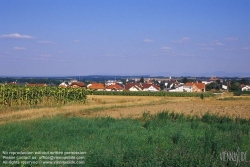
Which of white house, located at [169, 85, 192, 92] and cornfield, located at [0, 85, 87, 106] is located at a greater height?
cornfield, located at [0, 85, 87, 106]

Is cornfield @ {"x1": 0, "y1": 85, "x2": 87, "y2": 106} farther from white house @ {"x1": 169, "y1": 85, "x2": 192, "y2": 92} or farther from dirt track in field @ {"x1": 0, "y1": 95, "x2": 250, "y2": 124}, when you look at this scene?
white house @ {"x1": 169, "y1": 85, "x2": 192, "y2": 92}

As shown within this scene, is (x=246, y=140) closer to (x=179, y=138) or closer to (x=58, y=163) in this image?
(x=179, y=138)

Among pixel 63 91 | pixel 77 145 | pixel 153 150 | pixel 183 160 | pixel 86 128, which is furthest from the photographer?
pixel 63 91

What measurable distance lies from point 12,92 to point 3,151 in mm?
25863

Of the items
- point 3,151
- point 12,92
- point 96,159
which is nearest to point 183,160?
point 96,159

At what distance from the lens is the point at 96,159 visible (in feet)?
28.6

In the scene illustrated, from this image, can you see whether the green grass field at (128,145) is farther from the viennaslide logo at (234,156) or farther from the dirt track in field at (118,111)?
the dirt track in field at (118,111)

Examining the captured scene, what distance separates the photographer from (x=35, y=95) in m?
36.3

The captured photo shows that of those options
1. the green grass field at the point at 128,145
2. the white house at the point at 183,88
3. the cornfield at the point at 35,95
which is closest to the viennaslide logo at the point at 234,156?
the green grass field at the point at 128,145

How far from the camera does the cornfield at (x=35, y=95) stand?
3422 cm

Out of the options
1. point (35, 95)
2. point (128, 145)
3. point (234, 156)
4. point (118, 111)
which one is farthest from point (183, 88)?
point (234, 156)

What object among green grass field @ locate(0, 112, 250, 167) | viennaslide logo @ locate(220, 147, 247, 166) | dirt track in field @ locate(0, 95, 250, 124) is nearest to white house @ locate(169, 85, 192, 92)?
dirt track in field @ locate(0, 95, 250, 124)

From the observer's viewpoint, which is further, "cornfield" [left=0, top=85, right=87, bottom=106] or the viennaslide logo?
"cornfield" [left=0, top=85, right=87, bottom=106]

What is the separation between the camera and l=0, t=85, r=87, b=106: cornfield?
34219 mm
